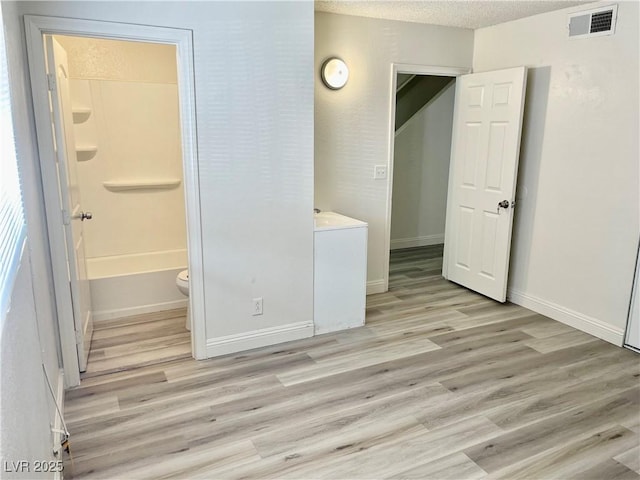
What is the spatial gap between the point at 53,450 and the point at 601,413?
2.66m

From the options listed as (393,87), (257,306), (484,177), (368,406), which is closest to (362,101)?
(393,87)

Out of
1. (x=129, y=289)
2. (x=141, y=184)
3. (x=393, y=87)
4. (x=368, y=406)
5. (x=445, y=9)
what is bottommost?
(x=368, y=406)

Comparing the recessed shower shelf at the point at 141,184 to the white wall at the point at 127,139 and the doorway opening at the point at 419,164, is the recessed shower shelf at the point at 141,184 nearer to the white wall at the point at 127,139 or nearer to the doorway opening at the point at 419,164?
the white wall at the point at 127,139

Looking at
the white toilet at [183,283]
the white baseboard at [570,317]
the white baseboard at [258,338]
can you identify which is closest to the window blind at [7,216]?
the white baseboard at [258,338]

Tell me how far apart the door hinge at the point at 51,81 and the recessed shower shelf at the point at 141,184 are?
67.5 inches

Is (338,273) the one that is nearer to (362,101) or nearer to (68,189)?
(362,101)

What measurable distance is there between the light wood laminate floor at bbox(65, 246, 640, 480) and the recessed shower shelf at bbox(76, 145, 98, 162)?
1.49 meters

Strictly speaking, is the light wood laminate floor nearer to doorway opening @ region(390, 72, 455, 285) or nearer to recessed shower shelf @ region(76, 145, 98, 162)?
recessed shower shelf @ region(76, 145, 98, 162)

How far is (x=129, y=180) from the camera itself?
13.8ft

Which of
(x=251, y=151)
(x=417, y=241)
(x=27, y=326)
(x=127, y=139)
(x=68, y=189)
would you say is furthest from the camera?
(x=417, y=241)

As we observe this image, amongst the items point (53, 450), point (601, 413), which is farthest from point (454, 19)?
point (53, 450)

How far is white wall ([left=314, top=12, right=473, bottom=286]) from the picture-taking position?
372cm

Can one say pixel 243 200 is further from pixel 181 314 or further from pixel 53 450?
pixel 53 450

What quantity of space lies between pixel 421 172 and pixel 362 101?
227 cm
